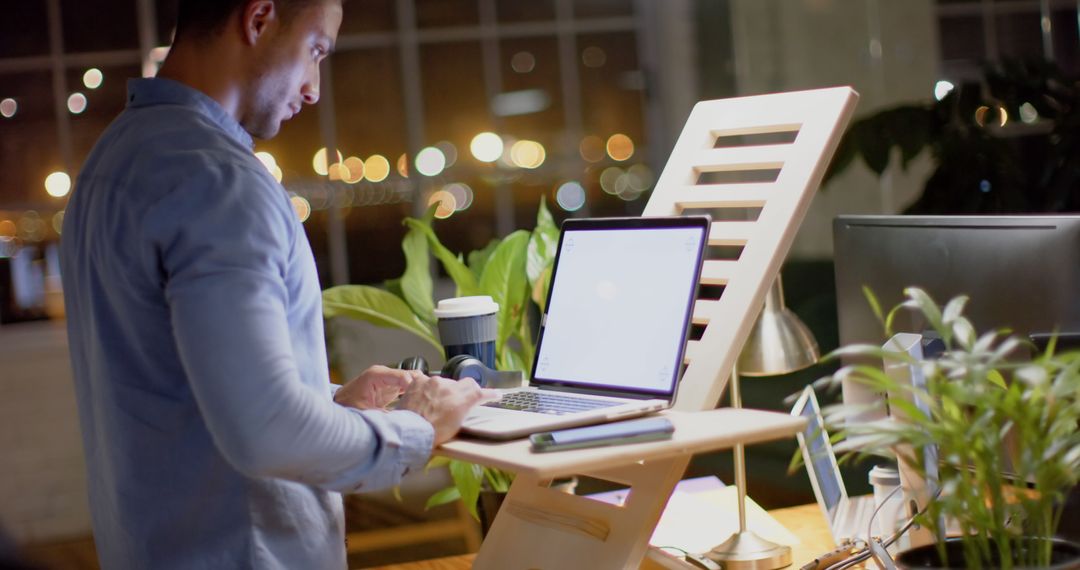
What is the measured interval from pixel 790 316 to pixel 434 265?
351 centimetres

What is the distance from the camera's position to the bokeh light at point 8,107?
4961 millimetres

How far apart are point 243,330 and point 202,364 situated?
0.19 feet

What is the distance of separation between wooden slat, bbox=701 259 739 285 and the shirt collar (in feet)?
2.21

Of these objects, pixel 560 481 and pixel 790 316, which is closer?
pixel 790 316

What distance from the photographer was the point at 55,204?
500 cm

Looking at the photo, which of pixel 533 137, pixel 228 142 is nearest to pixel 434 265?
pixel 533 137

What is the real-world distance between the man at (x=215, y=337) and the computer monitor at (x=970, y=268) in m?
0.69

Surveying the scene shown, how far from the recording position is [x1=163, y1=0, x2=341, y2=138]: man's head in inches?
54.1

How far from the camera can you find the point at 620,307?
1.64 meters

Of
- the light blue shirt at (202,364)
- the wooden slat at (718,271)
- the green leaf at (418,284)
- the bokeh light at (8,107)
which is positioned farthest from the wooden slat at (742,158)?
the bokeh light at (8,107)

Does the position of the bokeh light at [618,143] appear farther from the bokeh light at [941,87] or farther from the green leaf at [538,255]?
the green leaf at [538,255]

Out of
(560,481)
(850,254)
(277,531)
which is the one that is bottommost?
(560,481)

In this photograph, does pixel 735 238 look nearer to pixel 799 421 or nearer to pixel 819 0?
pixel 799 421

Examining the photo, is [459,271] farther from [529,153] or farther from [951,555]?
[529,153]
